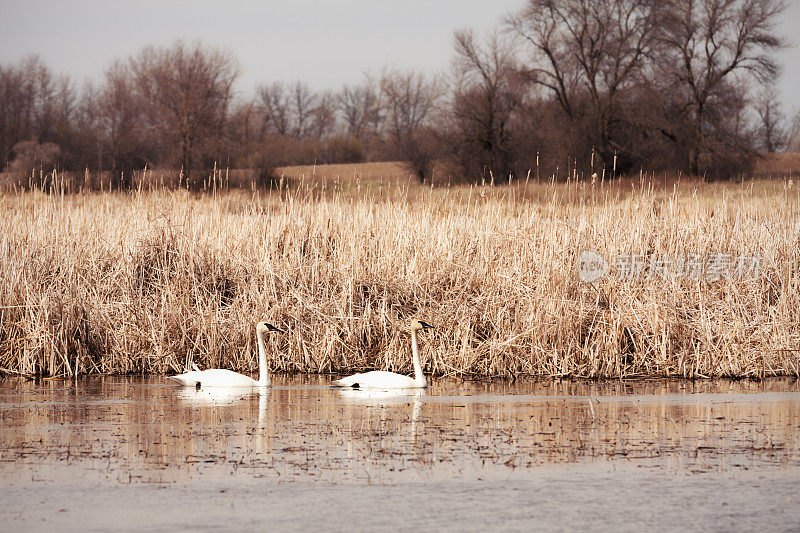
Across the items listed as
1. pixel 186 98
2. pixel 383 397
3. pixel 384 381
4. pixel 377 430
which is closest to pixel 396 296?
pixel 384 381

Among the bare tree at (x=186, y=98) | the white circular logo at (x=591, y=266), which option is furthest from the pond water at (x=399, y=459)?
the bare tree at (x=186, y=98)

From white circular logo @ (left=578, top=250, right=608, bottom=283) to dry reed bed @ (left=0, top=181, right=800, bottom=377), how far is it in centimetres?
10

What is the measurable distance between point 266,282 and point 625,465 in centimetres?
579

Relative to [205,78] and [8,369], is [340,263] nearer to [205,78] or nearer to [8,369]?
[8,369]

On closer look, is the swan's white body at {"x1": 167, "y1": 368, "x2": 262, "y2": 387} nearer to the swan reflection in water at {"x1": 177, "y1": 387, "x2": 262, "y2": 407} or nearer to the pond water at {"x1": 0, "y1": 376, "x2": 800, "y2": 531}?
the swan reflection in water at {"x1": 177, "y1": 387, "x2": 262, "y2": 407}

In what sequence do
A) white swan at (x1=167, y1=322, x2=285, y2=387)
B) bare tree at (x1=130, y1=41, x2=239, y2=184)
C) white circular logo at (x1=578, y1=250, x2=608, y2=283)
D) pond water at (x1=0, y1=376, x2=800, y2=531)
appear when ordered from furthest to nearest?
bare tree at (x1=130, y1=41, x2=239, y2=184)
white circular logo at (x1=578, y1=250, x2=608, y2=283)
white swan at (x1=167, y1=322, x2=285, y2=387)
pond water at (x1=0, y1=376, x2=800, y2=531)

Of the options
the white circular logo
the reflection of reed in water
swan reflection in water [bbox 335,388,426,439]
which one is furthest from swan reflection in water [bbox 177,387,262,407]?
the white circular logo

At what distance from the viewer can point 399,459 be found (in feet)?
18.6

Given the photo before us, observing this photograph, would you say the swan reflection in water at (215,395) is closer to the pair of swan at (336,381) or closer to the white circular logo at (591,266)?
the pair of swan at (336,381)

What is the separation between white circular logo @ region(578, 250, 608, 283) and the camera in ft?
33.9

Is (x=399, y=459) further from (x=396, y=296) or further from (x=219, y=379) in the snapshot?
(x=396, y=296)

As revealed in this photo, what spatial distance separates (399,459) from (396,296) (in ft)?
15.8

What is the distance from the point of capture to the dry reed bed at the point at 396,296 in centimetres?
978

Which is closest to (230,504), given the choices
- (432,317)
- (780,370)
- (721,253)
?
(432,317)
